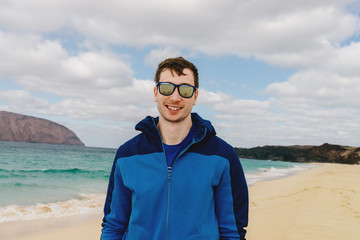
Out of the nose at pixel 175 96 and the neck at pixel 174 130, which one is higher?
the nose at pixel 175 96

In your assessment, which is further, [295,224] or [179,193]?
[295,224]

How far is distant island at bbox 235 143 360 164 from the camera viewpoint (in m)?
99.8

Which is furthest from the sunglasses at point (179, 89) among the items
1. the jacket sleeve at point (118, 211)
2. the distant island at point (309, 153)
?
the distant island at point (309, 153)

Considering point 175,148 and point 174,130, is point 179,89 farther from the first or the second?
point 175,148

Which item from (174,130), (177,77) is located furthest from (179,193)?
(177,77)

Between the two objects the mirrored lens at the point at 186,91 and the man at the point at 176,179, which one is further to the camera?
the mirrored lens at the point at 186,91

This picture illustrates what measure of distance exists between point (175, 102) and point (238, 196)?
877 millimetres

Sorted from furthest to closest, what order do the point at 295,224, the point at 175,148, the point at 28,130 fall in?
the point at 28,130
the point at 295,224
the point at 175,148

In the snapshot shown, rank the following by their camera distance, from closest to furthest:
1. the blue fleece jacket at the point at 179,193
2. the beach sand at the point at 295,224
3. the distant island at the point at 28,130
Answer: the blue fleece jacket at the point at 179,193 → the beach sand at the point at 295,224 → the distant island at the point at 28,130

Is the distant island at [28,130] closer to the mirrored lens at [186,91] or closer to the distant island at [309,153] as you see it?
the distant island at [309,153]

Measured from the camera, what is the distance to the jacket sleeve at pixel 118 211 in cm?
213

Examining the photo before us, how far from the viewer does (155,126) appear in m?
2.26

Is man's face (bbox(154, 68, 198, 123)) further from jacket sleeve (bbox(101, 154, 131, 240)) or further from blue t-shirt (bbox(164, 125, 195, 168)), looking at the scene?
jacket sleeve (bbox(101, 154, 131, 240))

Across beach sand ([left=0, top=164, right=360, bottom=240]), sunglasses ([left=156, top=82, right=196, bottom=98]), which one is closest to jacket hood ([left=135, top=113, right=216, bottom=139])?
sunglasses ([left=156, top=82, right=196, bottom=98])
